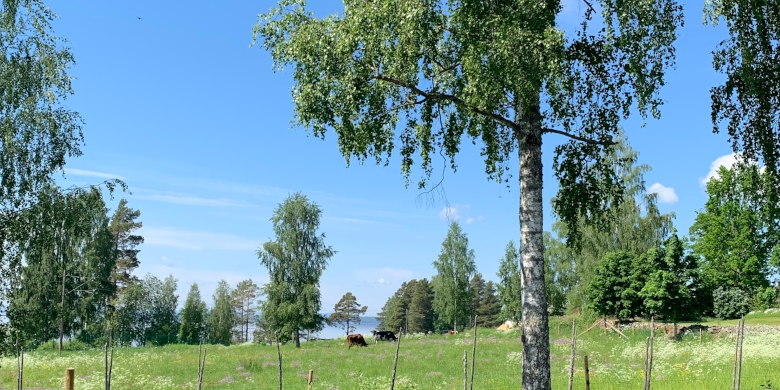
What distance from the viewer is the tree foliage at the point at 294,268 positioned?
3903 centimetres

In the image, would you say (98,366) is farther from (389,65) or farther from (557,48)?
(557,48)

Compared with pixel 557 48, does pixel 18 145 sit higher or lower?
lower

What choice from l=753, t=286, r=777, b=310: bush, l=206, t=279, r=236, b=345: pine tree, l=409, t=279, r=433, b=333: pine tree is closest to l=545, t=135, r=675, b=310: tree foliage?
l=753, t=286, r=777, b=310: bush

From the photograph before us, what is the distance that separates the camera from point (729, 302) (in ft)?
152

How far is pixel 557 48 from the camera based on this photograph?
8.95 metres

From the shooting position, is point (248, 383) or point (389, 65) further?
point (248, 383)

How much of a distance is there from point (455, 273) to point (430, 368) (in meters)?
36.6

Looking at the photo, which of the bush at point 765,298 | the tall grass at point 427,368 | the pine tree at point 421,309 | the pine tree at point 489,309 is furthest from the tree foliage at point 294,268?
the pine tree at point 489,309

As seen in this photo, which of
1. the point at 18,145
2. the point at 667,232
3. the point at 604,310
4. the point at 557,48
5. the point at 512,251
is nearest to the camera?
the point at 557,48

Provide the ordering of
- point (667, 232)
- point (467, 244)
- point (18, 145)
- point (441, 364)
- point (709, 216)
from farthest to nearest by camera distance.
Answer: point (467, 244), point (709, 216), point (667, 232), point (441, 364), point (18, 145)

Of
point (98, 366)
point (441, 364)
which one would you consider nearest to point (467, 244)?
point (441, 364)

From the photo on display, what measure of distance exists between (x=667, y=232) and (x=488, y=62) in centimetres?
3667

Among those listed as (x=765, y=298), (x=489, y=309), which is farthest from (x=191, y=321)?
(x=765, y=298)

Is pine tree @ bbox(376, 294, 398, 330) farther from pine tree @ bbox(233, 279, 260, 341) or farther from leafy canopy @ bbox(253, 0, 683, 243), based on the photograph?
leafy canopy @ bbox(253, 0, 683, 243)
